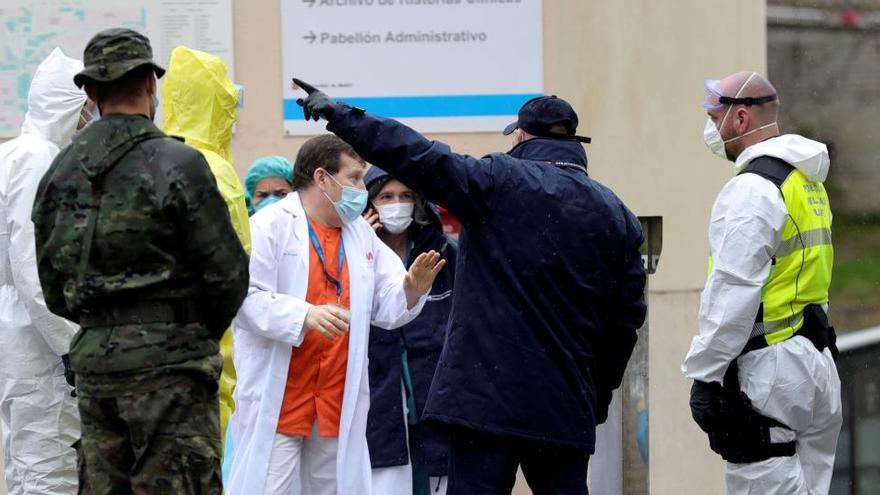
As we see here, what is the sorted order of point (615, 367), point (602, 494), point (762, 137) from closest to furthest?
point (615, 367), point (762, 137), point (602, 494)

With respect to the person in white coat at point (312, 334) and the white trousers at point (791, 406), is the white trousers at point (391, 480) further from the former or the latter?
the white trousers at point (791, 406)

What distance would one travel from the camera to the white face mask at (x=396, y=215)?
7.32 meters

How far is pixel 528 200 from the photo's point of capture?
5.91m

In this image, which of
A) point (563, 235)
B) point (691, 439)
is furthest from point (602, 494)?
point (563, 235)

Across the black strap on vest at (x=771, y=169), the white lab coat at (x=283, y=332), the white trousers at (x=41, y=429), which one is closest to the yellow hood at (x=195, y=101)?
the white lab coat at (x=283, y=332)

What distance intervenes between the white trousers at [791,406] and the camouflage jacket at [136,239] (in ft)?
8.59

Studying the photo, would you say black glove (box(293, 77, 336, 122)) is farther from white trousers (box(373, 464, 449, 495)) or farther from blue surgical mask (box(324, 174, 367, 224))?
white trousers (box(373, 464, 449, 495))

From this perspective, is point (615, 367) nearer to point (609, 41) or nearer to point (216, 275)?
point (216, 275)

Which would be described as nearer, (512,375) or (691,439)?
(512,375)

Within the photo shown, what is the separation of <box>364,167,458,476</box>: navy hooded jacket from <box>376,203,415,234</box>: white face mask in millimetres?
85

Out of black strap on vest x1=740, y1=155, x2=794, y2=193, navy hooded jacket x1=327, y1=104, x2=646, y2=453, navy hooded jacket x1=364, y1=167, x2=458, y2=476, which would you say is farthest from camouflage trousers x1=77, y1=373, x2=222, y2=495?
black strap on vest x1=740, y1=155, x2=794, y2=193

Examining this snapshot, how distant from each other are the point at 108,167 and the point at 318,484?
2.22 m

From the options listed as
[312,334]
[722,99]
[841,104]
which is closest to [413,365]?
[312,334]

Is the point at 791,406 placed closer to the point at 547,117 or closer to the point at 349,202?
the point at 547,117
